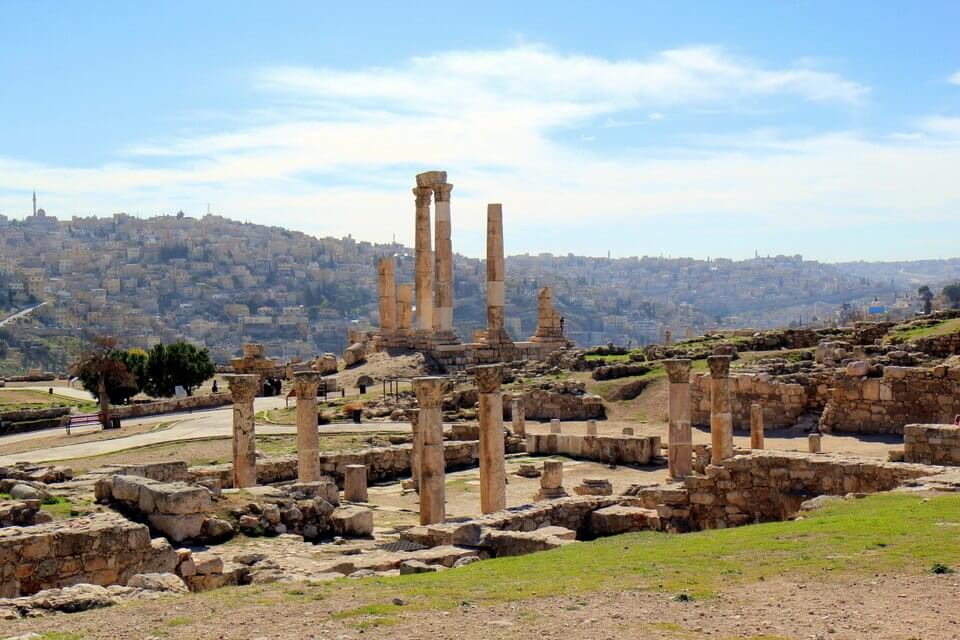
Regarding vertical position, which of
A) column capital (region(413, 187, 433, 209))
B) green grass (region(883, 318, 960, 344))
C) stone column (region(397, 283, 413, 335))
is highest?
column capital (region(413, 187, 433, 209))

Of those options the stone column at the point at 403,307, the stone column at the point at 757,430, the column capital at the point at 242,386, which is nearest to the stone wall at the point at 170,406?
the stone column at the point at 403,307

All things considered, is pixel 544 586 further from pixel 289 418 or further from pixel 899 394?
pixel 289 418

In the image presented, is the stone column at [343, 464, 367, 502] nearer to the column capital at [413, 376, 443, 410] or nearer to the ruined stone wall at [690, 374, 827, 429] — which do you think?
the column capital at [413, 376, 443, 410]

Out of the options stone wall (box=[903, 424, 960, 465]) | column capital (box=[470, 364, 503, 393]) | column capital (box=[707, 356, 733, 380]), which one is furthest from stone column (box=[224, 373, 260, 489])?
stone wall (box=[903, 424, 960, 465])

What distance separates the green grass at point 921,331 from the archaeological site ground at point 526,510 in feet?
0.59

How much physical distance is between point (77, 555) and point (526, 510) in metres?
7.15

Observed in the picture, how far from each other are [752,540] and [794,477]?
17.7 ft

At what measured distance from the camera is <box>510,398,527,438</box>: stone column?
110ft

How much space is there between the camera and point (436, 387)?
67.2 feet

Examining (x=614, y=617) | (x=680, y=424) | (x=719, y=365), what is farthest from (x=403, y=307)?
(x=614, y=617)

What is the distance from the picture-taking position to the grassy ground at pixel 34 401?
171 feet

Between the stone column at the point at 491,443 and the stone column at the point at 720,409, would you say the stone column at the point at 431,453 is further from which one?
the stone column at the point at 720,409

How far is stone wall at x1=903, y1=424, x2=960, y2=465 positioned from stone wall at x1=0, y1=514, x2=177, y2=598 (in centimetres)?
1313

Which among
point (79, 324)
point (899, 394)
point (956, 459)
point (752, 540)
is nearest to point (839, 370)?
point (899, 394)
